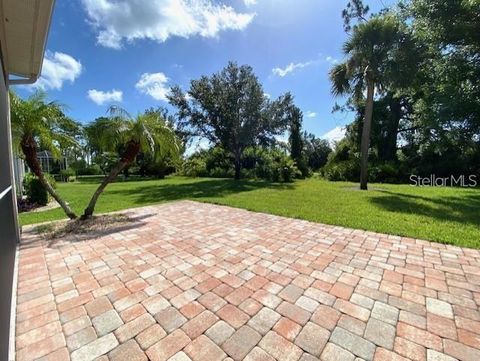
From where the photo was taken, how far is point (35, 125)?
474 centimetres

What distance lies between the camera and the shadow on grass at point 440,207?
5.84 m

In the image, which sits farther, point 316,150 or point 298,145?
point 316,150

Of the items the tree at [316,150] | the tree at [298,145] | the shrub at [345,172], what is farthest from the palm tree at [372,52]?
the tree at [316,150]

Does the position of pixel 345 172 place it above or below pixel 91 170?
below

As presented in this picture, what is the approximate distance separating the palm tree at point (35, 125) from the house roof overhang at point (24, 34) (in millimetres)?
441

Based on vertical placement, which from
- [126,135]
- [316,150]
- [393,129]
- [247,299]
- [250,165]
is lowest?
[247,299]

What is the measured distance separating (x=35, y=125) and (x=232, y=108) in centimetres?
1331

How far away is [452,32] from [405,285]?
36.7 feet

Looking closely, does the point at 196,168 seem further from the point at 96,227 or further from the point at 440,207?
the point at 440,207

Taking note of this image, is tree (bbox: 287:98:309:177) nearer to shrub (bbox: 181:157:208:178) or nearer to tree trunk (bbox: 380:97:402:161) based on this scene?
tree trunk (bbox: 380:97:402:161)

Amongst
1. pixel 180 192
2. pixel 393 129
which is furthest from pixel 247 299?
pixel 393 129

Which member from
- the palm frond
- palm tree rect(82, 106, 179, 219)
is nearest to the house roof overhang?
palm tree rect(82, 106, 179, 219)

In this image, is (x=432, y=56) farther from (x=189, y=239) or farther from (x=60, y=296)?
(x=60, y=296)

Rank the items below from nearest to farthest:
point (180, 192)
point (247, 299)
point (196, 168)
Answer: point (247, 299)
point (180, 192)
point (196, 168)
